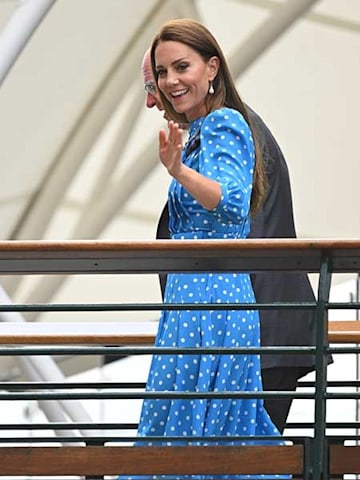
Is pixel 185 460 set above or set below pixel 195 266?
below

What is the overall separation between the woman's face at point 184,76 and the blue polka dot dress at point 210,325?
Result: 0.06 m

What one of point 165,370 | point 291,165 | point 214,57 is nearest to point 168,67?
point 214,57

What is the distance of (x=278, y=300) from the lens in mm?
5145

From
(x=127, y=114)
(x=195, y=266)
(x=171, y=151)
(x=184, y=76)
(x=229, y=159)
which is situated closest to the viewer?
(x=171, y=151)

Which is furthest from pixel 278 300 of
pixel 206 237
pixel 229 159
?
pixel 229 159

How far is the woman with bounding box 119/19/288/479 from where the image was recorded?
4.21 meters

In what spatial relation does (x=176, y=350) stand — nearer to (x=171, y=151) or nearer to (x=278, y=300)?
(x=171, y=151)

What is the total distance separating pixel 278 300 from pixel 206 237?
89cm

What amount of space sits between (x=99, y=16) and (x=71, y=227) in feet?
7.61

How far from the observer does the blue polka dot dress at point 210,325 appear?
13.8ft

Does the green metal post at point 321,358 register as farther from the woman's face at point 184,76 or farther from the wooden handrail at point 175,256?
the woman's face at point 184,76

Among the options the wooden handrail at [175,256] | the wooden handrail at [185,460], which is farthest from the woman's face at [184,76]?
the wooden handrail at [185,460]

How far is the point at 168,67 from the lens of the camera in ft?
14.3

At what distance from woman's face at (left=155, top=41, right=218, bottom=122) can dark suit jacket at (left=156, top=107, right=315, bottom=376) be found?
2.01 ft
